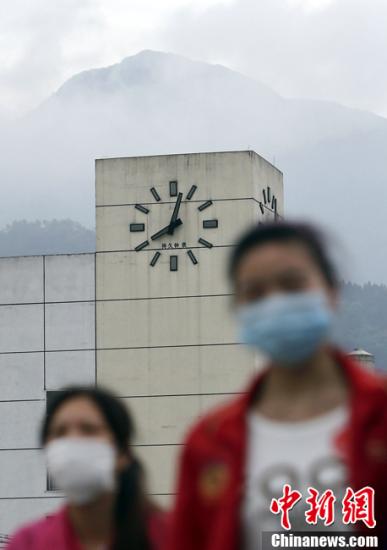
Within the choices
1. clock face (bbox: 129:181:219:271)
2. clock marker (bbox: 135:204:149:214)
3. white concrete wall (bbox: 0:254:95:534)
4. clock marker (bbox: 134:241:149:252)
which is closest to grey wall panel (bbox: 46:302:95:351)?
white concrete wall (bbox: 0:254:95:534)

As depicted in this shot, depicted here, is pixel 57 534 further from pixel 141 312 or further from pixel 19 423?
pixel 19 423

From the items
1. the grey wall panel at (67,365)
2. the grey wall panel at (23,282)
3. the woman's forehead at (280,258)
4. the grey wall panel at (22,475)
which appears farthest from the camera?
the grey wall panel at (23,282)

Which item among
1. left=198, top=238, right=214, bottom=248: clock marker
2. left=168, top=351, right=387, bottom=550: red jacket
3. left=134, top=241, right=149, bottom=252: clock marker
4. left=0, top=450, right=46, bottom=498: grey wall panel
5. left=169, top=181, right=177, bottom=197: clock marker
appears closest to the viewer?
left=168, top=351, right=387, bottom=550: red jacket

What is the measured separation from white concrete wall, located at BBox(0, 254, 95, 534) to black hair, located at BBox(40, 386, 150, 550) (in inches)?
1167

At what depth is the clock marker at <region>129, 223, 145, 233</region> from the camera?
3347 centimetres

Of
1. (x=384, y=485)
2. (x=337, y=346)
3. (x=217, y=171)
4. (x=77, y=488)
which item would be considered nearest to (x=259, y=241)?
(x=337, y=346)

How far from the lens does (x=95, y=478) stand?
4.14 metres

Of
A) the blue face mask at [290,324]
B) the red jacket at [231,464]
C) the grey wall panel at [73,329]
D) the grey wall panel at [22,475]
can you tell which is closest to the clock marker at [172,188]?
the grey wall panel at [73,329]

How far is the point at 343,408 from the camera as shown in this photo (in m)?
3.47

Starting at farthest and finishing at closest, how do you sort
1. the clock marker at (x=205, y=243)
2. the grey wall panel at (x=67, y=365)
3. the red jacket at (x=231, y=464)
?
the grey wall panel at (x=67, y=365) < the clock marker at (x=205, y=243) < the red jacket at (x=231, y=464)

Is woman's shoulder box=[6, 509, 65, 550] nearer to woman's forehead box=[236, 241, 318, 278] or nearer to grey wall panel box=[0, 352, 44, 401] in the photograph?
woman's forehead box=[236, 241, 318, 278]

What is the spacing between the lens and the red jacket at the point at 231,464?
341 cm

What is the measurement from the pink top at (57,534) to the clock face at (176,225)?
94.2 ft

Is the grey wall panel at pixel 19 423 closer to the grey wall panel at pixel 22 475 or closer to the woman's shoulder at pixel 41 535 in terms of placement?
the grey wall panel at pixel 22 475
